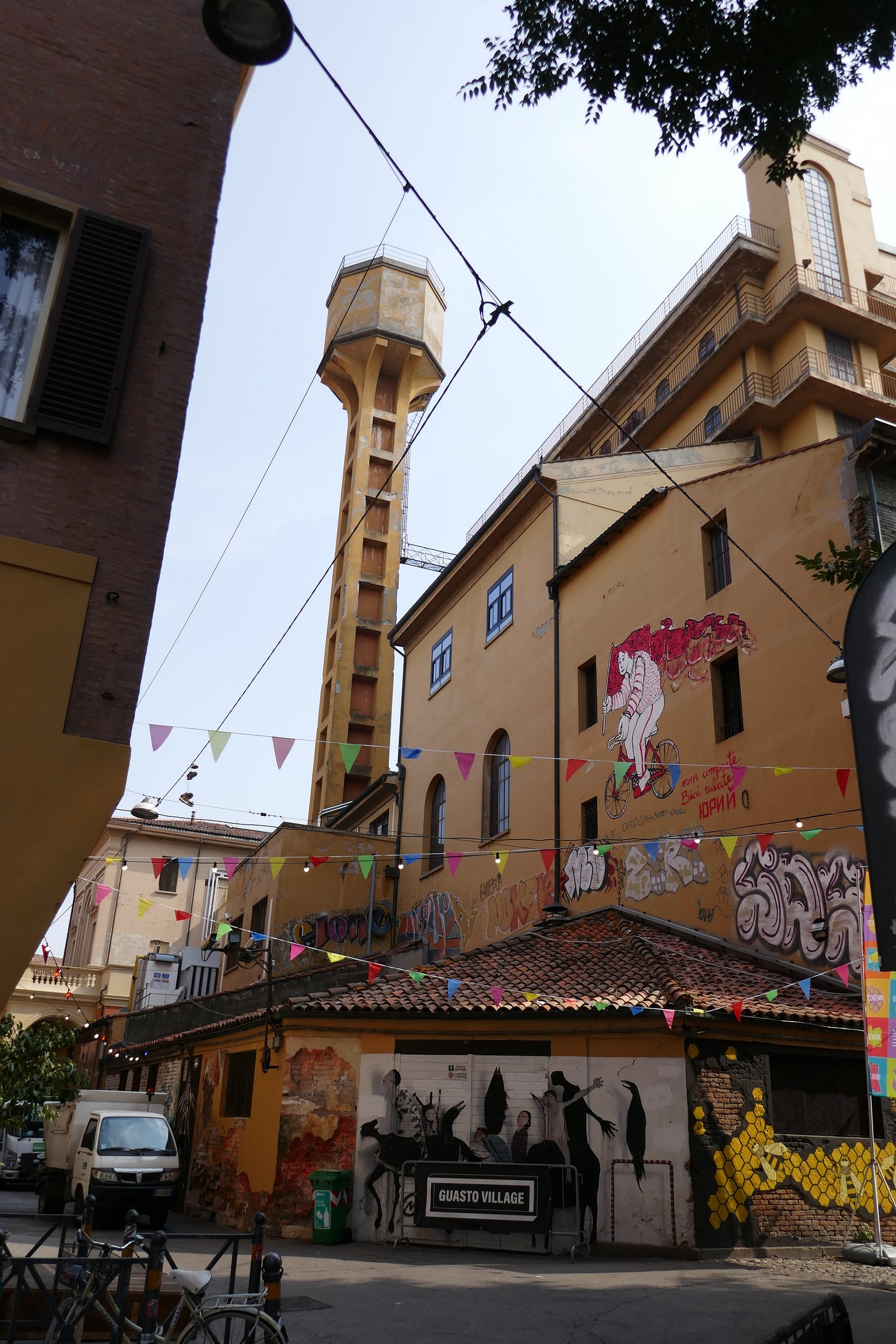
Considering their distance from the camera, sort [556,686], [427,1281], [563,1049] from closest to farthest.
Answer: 1. [427,1281]
2. [563,1049]
3. [556,686]

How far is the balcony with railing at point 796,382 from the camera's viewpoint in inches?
962

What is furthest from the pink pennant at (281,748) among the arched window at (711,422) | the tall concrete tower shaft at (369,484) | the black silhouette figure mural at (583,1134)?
the tall concrete tower shaft at (369,484)

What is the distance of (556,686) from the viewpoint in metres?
21.2

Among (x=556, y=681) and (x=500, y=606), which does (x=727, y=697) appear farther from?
(x=500, y=606)

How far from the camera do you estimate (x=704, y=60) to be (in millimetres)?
8047

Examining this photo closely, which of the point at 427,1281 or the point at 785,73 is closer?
the point at 785,73

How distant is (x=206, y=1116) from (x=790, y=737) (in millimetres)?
12590

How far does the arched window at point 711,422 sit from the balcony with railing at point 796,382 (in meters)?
0.02

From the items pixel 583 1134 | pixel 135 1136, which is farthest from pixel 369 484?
pixel 583 1134

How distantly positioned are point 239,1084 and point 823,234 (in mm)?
25350

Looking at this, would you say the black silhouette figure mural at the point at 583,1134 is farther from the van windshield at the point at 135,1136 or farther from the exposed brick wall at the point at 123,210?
the exposed brick wall at the point at 123,210

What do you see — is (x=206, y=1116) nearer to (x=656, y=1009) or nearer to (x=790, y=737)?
(x=656, y=1009)

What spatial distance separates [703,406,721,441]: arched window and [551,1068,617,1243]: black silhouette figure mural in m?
17.3

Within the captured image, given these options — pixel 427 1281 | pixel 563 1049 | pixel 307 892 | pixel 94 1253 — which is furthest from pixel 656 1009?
pixel 307 892
